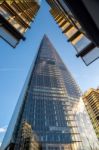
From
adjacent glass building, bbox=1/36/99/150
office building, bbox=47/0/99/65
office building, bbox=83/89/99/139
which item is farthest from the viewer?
office building, bbox=83/89/99/139

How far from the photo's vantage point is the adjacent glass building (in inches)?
2707

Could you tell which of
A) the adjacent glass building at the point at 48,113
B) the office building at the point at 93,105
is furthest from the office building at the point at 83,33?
the office building at the point at 93,105

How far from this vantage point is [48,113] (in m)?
86.3

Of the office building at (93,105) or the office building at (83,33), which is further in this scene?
the office building at (93,105)

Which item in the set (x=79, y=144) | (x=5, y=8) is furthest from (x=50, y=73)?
(x=5, y=8)

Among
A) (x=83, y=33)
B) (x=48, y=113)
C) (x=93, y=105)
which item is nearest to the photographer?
(x=83, y=33)

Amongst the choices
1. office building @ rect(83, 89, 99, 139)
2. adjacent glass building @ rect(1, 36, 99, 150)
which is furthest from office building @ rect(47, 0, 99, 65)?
office building @ rect(83, 89, 99, 139)

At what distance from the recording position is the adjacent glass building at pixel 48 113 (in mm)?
68750

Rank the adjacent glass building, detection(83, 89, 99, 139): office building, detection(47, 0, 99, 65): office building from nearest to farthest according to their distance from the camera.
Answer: detection(47, 0, 99, 65): office building → the adjacent glass building → detection(83, 89, 99, 139): office building

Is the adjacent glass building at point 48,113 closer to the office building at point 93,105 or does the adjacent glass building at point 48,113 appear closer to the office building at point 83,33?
the office building at point 93,105

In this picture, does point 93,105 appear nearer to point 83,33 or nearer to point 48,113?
point 48,113

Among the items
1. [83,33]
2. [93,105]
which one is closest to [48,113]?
[93,105]

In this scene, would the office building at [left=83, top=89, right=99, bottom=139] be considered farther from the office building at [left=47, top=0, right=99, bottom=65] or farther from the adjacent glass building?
the office building at [left=47, top=0, right=99, bottom=65]

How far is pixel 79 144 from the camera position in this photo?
2825 inches
